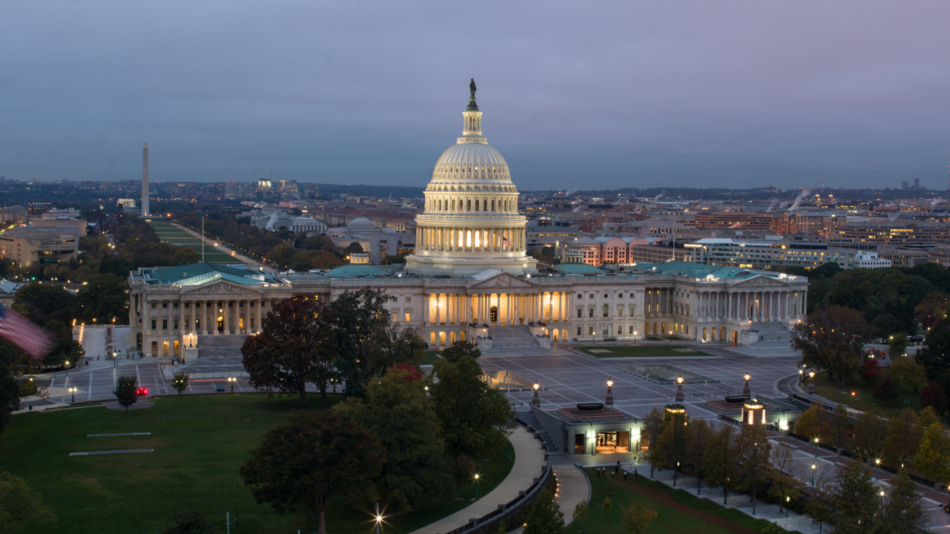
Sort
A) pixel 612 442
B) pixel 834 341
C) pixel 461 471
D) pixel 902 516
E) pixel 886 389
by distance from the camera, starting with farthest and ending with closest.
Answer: pixel 834 341
pixel 886 389
pixel 612 442
pixel 461 471
pixel 902 516

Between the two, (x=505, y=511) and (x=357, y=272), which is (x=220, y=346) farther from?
(x=505, y=511)

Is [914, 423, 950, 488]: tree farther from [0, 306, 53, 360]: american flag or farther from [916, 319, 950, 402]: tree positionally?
[0, 306, 53, 360]: american flag

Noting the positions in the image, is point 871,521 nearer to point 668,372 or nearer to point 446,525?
point 446,525

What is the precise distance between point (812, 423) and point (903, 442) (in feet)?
25.9

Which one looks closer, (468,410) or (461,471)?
(461,471)

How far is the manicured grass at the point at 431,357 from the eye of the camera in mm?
111806

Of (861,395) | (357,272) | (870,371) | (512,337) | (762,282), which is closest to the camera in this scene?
(861,395)

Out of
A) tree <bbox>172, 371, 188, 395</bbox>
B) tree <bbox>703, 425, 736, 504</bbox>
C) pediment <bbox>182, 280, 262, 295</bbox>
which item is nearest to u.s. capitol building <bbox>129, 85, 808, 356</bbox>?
pediment <bbox>182, 280, 262, 295</bbox>

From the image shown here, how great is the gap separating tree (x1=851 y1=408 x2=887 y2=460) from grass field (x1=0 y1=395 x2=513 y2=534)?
25256 millimetres

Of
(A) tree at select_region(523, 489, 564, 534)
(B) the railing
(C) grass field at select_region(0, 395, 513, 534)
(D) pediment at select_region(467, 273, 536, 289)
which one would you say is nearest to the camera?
(A) tree at select_region(523, 489, 564, 534)

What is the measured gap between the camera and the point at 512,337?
12562 centimetres

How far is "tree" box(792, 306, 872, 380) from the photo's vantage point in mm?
93544

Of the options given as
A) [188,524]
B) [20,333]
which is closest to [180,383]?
[188,524]

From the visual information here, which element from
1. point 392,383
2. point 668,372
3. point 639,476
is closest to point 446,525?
point 392,383
